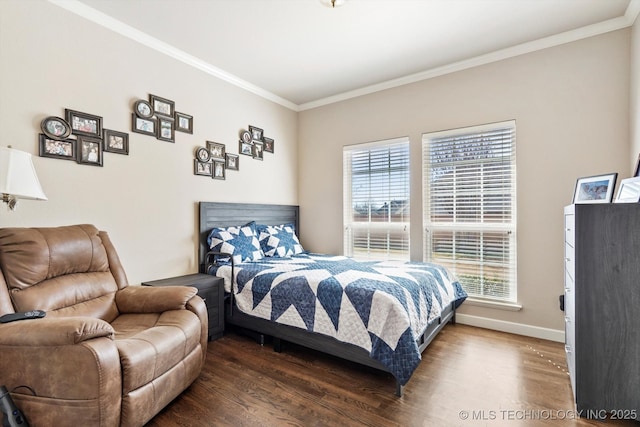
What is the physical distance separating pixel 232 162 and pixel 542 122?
3.19 metres

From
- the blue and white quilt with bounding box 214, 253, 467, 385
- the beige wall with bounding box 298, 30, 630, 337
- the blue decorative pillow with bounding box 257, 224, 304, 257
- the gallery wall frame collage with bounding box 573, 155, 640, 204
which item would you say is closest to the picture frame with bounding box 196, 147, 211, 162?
the blue decorative pillow with bounding box 257, 224, 304, 257

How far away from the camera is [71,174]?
233cm

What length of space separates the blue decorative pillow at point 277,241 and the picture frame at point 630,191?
118 inches

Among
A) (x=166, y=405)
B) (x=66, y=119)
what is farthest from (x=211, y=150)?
(x=166, y=405)

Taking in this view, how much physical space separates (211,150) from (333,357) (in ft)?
7.97

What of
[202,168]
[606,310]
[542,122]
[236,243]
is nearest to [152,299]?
[236,243]

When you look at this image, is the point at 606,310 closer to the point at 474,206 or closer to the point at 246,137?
the point at 474,206

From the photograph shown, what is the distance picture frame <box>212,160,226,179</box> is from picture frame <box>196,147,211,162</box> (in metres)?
0.10

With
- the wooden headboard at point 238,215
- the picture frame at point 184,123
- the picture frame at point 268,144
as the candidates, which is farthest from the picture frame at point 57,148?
the picture frame at point 268,144

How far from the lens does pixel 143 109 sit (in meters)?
2.76

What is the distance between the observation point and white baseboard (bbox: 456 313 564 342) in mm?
2795

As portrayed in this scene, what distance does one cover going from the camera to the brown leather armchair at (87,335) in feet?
4.61

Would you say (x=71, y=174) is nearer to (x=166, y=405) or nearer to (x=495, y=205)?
(x=166, y=405)

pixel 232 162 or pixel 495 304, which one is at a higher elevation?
pixel 232 162
